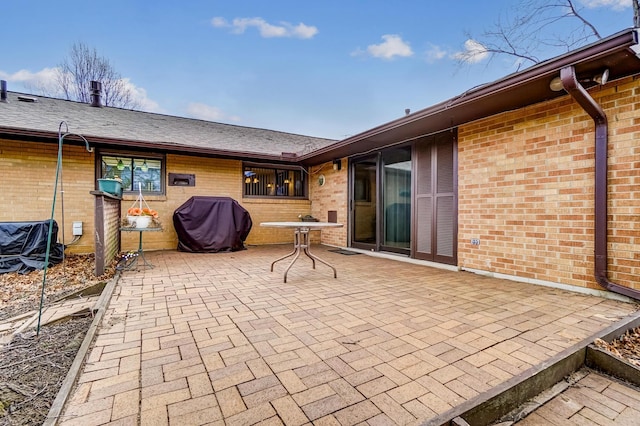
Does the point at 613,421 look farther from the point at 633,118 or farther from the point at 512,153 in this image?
the point at 512,153

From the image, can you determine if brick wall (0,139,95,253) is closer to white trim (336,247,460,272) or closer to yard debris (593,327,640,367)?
white trim (336,247,460,272)

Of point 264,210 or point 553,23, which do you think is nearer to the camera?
point 553,23

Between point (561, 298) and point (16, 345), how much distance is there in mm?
4693

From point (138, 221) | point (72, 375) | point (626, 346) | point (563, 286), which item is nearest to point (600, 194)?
point (563, 286)

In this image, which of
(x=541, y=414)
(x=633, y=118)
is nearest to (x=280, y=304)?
(x=541, y=414)

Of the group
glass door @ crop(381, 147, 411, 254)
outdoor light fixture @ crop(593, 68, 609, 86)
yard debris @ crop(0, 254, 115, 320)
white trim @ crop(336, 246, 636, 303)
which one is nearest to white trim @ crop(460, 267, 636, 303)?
Result: white trim @ crop(336, 246, 636, 303)

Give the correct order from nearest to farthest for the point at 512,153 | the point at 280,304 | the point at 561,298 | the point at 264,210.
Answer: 1. the point at 280,304
2. the point at 561,298
3. the point at 512,153
4. the point at 264,210

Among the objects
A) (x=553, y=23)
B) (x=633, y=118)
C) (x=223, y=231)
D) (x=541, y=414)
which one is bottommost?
(x=541, y=414)

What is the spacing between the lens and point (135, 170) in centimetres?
641

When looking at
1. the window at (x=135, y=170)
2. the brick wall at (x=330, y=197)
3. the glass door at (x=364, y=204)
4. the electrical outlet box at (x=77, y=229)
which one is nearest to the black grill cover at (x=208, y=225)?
the window at (x=135, y=170)

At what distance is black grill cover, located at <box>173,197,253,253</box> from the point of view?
20.1ft

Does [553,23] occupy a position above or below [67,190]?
above

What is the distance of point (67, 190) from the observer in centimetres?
575

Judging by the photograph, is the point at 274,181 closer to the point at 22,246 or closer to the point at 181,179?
the point at 181,179
